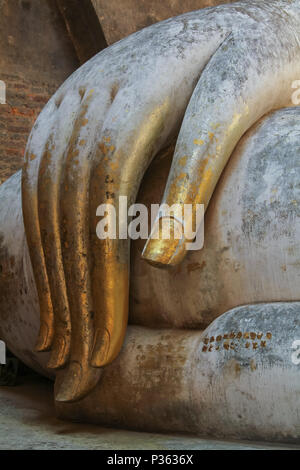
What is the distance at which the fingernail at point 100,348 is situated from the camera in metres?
1.92

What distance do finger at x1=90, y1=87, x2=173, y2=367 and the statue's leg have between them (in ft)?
0.27

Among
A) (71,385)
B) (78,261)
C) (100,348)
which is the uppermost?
(78,261)

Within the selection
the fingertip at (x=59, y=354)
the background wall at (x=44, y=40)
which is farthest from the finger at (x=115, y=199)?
the background wall at (x=44, y=40)

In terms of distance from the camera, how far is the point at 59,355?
202cm

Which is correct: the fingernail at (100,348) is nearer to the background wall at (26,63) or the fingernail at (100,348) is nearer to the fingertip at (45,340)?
the fingertip at (45,340)

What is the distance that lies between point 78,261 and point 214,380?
529 millimetres

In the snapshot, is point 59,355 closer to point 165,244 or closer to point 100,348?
point 100,348

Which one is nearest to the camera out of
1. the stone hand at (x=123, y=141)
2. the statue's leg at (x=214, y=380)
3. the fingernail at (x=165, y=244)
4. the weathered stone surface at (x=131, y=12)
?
the statue's leg at (x=214, y=380)

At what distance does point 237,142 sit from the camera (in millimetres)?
1977

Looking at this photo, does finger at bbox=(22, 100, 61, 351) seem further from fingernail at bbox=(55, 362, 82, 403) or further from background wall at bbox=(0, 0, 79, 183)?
background wall at bbox=(0, 0, 79, 183)

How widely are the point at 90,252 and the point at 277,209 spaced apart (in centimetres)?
54

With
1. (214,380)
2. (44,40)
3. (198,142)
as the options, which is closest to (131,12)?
(44,40)

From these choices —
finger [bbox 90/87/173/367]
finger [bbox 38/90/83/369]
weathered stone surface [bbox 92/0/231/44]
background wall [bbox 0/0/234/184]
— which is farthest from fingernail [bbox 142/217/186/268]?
weathered stone surface [bbox 92/0/231/44]

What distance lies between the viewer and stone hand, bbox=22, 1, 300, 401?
6.26 ft
